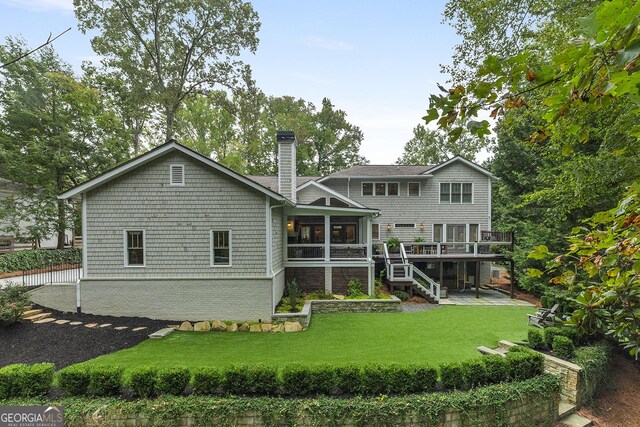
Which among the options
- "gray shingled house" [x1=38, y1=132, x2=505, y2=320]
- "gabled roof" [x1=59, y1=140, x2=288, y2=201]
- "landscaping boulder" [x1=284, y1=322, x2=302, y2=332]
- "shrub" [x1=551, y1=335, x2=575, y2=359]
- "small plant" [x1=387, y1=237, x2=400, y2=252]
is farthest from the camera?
"small plant" [x1=387, y1=237, x2=400, y2=252]

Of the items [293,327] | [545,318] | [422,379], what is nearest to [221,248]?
[293,327]

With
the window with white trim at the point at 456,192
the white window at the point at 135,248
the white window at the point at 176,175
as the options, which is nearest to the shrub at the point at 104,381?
the white window at the point at 135,248

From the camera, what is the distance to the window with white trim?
19.0 meters

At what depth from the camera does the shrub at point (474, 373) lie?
593 cm

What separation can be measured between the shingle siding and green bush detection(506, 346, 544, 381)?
25.0 ft

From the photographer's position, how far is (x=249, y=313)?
10.4 m

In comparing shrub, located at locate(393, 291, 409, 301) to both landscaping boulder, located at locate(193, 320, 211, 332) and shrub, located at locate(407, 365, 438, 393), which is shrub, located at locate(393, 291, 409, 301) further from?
landscaping boulder, located at locate(193, 320, 211, 332)

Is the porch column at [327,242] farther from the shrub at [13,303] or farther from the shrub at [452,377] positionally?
the shrub at [13,303]

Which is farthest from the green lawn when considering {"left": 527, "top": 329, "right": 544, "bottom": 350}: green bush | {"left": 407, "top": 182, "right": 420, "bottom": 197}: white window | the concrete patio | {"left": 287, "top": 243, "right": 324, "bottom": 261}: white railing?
{"left": 407, "top": 182, "right": 420, "bottom": 197}: white window

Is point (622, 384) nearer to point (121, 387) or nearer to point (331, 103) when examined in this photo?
point (121, 387)

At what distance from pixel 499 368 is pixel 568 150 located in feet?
18.4

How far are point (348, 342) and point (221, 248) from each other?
18.0ft

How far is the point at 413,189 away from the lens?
19125 mm

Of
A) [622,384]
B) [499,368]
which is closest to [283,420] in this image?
[499,368]
